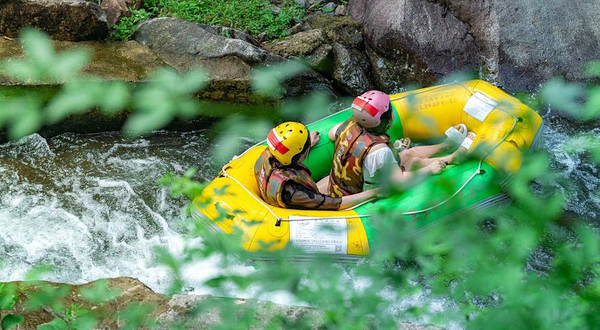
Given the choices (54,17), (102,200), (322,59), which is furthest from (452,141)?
(54,17)

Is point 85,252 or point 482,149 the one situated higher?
point 482,149

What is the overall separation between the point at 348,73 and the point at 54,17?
8.59 ft

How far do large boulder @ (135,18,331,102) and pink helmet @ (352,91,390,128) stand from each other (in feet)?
5.96

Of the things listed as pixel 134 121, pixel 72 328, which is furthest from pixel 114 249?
pixel 134 121

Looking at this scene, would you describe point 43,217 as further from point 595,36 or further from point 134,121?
point 595,36

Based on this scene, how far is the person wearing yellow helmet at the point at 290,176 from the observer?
3697mm

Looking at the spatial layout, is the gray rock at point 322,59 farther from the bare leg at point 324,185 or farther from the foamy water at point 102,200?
the bare leg at point 324,185

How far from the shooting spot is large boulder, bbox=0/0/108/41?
545cm

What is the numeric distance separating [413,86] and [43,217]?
339 centimetres

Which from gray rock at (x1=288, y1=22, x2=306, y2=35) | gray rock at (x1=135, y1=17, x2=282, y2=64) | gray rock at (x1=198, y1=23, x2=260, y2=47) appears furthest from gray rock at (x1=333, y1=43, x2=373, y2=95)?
gray rock at (x1=198, y1=23, x2=260, y2=47)

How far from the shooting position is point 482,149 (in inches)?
80.4

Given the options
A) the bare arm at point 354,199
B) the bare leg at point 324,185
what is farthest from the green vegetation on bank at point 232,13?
the bare arm at point 354,199

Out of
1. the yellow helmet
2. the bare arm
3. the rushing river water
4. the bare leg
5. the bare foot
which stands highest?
the yellow helmet

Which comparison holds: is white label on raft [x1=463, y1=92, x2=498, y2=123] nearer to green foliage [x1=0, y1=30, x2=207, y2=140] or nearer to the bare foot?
the bare foot
